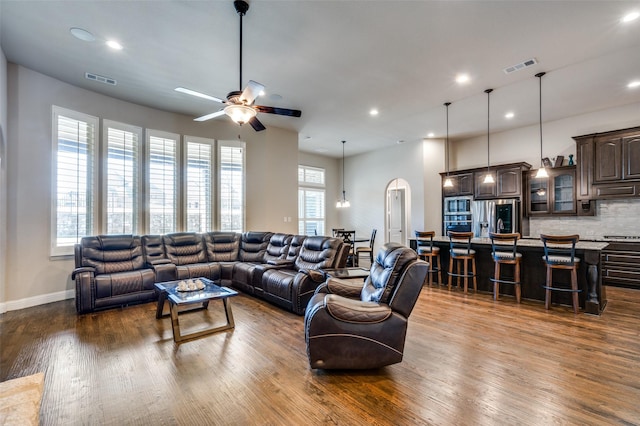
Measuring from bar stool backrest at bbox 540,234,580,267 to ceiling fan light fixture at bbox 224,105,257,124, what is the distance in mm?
4230

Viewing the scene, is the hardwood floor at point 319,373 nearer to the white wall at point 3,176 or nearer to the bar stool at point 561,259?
the bar stool at point 561,259

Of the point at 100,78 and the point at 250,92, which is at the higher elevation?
the point at 100,78

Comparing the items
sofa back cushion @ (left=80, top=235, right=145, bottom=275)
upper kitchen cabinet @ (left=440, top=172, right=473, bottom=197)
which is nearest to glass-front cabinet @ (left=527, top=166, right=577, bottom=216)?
upper kitchen cabinet @ (left=440, top=172, right=473, bottom=197)

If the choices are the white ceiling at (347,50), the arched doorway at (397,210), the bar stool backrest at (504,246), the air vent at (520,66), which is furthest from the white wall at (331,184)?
the air vent at (520,66)

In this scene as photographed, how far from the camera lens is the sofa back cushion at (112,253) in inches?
173

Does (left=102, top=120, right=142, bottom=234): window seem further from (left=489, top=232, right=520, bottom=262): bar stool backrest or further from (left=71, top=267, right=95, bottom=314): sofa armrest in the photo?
(left=489, top=232, right=520, bottom=262): bar stool backrest

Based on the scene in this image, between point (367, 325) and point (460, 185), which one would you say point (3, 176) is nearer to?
point (367, 325)

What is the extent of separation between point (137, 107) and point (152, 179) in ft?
4.55

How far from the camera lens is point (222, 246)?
5.83 metres

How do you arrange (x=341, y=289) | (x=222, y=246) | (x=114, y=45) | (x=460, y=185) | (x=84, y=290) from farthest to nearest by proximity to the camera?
(x=460, y=185) < (x=222, y=246) < (x=84, y=290) < (x=114, y=45) < (x=341, y=289)

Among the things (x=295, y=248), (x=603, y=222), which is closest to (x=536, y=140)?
(x=603, y=222)

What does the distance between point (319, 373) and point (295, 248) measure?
9.03 feet

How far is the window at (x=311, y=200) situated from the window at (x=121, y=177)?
482cm

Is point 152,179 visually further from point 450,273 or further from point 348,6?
point 450,273
